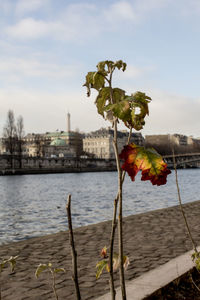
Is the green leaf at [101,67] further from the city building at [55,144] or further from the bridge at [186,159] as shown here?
the city building at [55,144]

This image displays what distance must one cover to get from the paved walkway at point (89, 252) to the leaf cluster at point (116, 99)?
2.78m

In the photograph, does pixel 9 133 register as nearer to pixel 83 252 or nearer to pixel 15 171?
pixel 15 171

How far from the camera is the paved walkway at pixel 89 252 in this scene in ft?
15.4

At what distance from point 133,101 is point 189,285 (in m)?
2.56

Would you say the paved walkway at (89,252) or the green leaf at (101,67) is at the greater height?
the green leaf at (101,67)

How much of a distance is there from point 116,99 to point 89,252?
493 centimetres

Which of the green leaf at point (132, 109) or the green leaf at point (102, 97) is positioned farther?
the green leaf at point (102, 97)

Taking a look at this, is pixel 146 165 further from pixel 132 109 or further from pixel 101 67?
pixel 101 67

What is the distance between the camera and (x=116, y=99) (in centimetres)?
220

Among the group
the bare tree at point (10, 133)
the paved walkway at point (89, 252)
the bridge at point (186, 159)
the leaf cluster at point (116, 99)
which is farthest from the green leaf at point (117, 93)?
the bare tree at point (10, 133)

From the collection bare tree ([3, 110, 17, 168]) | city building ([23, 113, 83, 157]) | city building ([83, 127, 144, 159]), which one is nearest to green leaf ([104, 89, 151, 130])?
bare tree ([3, 110, 17, 168])

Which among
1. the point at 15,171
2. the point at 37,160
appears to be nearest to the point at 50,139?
the point at 37,160

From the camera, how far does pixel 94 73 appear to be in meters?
2.08

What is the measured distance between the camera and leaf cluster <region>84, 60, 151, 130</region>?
186 centimetres
